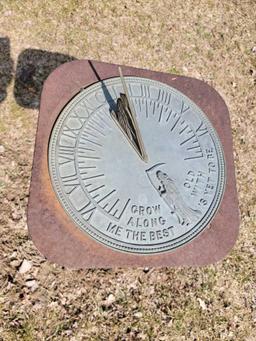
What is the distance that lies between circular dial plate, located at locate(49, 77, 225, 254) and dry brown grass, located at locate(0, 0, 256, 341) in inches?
19.3

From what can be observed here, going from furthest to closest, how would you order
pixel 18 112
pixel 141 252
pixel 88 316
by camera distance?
→ pixel 18 112 < pixel 88 316 < pixel 141 252

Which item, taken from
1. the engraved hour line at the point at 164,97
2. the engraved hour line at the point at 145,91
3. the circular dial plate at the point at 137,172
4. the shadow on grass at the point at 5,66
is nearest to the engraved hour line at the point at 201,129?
the circular dial plate at the point at 137,172

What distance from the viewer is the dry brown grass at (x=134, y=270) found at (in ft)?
10.2

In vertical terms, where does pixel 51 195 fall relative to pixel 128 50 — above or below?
below

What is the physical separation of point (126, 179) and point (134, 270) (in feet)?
2.40

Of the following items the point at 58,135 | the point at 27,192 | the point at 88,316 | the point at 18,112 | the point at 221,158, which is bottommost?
the point at 88,316

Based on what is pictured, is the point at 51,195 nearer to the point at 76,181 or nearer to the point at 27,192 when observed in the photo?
the point at 76,181

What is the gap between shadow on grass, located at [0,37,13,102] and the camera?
12.4 feet

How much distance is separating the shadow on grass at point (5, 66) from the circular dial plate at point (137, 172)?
766 millimetres

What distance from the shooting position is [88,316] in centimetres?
311

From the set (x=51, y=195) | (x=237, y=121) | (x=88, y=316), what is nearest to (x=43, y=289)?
(x=88, y=316)

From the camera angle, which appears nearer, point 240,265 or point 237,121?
point 240,265

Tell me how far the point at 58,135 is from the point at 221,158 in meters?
1.18

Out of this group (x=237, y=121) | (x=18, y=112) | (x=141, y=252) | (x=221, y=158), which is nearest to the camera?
(x=141, y=252)
